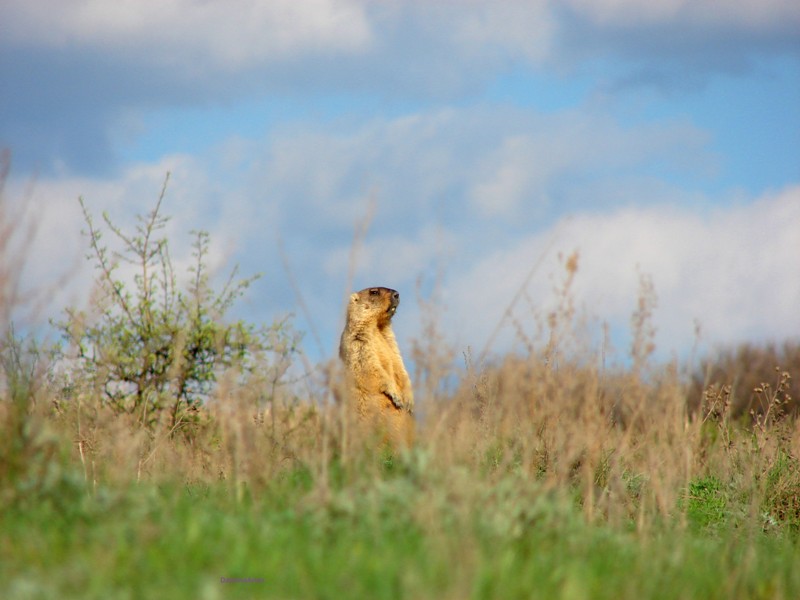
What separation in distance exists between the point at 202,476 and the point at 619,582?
3.87 meters

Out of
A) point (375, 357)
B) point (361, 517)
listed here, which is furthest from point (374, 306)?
point (361, 517)

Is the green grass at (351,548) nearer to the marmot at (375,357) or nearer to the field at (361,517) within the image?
the field at (361,517)

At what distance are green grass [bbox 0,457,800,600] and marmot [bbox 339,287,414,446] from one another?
12.9ft

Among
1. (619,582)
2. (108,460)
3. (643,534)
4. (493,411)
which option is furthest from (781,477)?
(108,460)

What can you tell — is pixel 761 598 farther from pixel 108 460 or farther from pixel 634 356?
pixel 108 460

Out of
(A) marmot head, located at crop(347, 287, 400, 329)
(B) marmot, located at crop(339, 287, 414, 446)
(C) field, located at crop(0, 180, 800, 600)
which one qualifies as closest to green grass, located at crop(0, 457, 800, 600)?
(C) field, located at crop(0, 180, 800, 600)

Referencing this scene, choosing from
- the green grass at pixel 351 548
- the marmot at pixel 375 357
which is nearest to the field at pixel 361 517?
the green grass at pixel 351 548

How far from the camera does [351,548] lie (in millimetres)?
4324

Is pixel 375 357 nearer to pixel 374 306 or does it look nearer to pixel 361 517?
pixel 374 306

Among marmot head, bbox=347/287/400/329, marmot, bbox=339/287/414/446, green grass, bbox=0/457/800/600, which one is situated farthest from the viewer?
marmot head, bbox=347/287/400/329

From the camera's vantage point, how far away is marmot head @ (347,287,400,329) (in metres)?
10.3

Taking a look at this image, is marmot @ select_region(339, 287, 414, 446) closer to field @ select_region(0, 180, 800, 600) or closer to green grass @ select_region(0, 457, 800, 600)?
field @ select_region(0, 180, 800, 600)

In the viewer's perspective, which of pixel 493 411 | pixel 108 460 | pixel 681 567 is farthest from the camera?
pixel 493 411

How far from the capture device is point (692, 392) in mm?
20172
